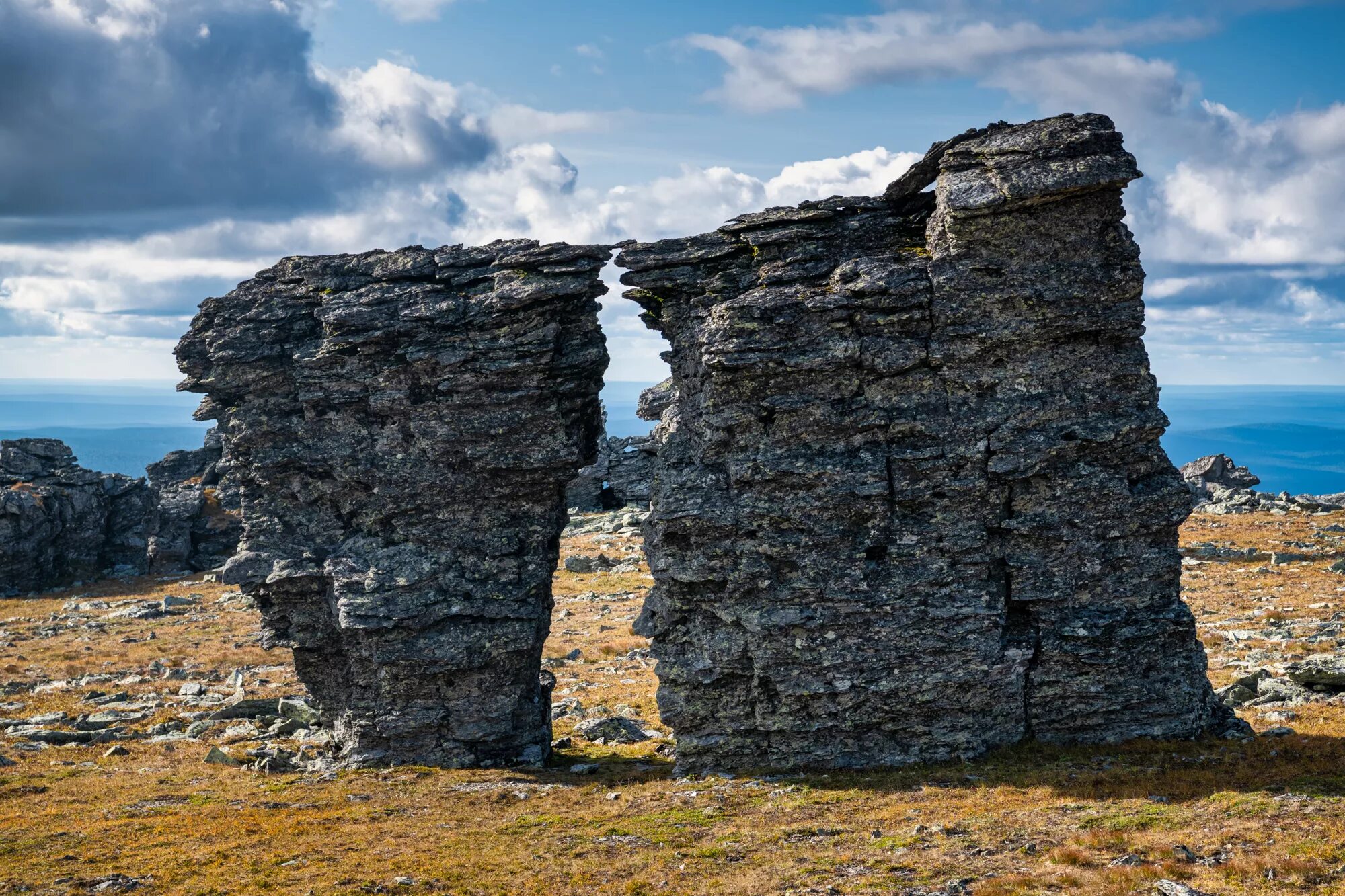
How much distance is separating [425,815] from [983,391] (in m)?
24.1

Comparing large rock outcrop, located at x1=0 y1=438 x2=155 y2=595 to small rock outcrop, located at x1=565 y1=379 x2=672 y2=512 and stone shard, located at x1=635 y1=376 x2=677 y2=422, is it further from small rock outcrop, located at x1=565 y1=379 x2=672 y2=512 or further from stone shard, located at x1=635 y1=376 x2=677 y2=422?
stone shard, located at x1=635 y1=376 x2=677 y2=422

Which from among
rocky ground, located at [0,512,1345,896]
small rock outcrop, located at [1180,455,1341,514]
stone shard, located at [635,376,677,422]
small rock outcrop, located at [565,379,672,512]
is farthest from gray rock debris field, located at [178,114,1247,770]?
small rock outcrop, located at [565,379,672,512]

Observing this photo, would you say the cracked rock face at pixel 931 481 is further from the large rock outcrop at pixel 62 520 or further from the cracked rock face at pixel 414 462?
the large rock outcrop at pixel 62 520

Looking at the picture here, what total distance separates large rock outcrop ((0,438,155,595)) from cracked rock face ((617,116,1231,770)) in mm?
93732

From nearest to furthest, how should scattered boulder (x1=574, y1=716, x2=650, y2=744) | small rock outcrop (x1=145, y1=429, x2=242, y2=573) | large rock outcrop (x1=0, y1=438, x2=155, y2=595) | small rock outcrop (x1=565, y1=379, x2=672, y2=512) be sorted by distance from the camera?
scattered boulder (x1=574, y1=716, x2=650, y2=744), large rock outcrop (x1=0, y1=438, x2=155, y2=595), small rock outcrop (x1=145, y1=429, x2=242, y2=573), small rock outcrop (x1=565, y1=379, x2=672, y2=512)

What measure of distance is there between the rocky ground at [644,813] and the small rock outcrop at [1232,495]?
Answer: 246 feet

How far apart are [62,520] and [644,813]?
98342mm

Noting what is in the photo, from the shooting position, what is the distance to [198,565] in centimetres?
Result: 11388

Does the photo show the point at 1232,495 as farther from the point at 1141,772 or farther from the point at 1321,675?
the point at 1141,772

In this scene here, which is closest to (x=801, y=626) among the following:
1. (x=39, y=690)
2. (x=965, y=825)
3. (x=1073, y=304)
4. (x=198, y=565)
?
Result: (x=965, y=825)

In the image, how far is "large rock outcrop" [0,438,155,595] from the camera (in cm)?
10069

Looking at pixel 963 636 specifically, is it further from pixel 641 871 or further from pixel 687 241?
pixel 687 241

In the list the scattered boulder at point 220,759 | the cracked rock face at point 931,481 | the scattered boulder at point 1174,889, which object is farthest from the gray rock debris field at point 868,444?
the scattered boulder at point 1174,889

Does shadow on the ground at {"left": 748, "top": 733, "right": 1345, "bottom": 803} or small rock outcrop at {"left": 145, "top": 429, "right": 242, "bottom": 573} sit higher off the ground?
small rock outcrop at {"left": 145, "top": 429, "right": 242, "bottom": 573}
